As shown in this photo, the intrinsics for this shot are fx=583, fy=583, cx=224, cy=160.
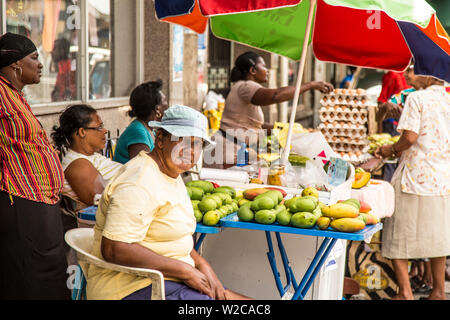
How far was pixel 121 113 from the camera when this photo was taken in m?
7.36

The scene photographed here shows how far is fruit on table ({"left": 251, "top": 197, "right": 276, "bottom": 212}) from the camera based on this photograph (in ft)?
11.4

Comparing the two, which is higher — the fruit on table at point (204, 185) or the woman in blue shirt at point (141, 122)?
the woman in blue shirt at point (141, 122)

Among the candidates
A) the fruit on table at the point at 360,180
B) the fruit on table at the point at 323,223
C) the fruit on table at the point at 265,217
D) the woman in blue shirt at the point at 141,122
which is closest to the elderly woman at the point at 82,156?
the woman in blue shirt at the point at 141,122

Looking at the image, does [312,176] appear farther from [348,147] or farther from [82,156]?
[348,147]

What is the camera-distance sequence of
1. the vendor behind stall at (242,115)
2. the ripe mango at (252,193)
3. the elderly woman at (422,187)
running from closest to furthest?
the ripe mango at (252,193) → the elderly woman at (422,187) → the vendor behind stall at (242,115)

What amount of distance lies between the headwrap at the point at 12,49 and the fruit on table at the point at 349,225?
7.05 ft

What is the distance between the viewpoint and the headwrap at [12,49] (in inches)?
139

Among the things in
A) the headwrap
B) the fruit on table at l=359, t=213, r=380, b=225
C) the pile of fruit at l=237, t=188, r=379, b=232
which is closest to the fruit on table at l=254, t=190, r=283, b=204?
the pile of fruit at l=237, t=188, r=379, b=232

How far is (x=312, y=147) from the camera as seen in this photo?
495 cm

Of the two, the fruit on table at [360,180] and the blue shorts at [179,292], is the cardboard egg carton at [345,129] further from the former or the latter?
the blue shorts at [179,292]

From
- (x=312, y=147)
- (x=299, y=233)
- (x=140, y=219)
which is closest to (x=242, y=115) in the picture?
(x=312, y=147)

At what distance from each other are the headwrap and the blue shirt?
1243 millimetres

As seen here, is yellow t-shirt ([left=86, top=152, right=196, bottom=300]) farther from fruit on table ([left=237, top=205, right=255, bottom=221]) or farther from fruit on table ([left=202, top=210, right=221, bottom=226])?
fruit on table ([left=237, top=205, right=255, bottom=221])

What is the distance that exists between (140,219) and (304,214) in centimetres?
108
